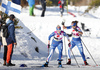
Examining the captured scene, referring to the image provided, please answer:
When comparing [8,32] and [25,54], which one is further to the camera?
[25,54]

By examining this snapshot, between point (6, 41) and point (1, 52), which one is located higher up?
point (6, 41)

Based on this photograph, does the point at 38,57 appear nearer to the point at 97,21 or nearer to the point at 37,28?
the point at 37,28

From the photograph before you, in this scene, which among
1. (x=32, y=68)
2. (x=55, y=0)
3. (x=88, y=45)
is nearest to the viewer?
(x=32, y=68)

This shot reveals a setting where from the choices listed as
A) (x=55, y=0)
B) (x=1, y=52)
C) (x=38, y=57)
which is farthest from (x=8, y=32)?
(x=55, y=0)

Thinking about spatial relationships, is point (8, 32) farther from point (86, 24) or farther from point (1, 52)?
point (86, 24)

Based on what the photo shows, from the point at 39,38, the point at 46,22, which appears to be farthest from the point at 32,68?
the point at 46,22

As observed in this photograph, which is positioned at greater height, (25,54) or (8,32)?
(8,32)

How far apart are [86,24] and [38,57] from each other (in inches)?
269

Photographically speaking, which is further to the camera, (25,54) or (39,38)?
(39,38)

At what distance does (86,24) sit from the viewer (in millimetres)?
18297

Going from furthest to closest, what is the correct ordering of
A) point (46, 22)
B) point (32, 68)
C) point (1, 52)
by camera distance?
point (46, 22), point (1, 52), point (32, 68)

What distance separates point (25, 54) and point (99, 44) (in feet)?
21.0

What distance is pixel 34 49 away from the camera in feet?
44.9

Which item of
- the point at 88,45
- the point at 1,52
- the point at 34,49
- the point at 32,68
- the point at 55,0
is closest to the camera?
the point at 32,68
